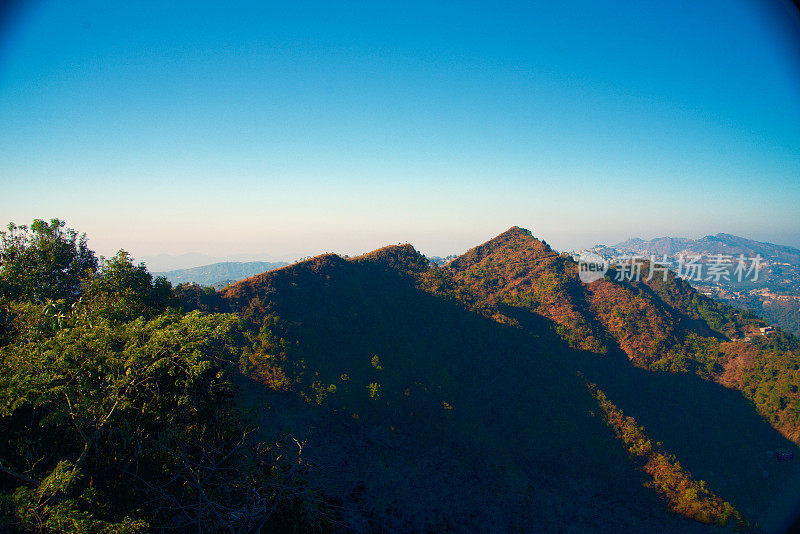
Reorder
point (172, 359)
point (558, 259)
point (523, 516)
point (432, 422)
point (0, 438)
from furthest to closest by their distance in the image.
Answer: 1. point (558, 259)
2. point (432, 422)
3. point (523, 516)
4. point (172, 359)
5. point (0, 438)

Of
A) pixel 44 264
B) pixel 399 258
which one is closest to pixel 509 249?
pixel 399 258

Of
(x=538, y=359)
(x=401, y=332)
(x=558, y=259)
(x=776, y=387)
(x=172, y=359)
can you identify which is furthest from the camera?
(x=558, y=259)

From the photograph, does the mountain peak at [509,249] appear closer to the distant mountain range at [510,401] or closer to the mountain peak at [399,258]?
the distant mountain range at [510,401]

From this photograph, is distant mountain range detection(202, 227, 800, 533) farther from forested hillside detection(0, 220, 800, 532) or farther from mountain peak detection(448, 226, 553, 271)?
mountain peak detection(448, 226, 553, 271)

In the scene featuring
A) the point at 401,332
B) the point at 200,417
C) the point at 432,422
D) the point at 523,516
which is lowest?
the point at 523,516

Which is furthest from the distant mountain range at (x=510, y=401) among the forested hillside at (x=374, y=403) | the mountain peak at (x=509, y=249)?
the mountain peak at (x=509, y=249)

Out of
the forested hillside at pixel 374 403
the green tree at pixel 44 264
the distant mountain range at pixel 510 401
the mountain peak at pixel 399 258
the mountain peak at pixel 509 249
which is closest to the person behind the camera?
the forested hillside at pixel 374 403

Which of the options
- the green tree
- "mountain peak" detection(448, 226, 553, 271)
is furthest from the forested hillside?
"mountain peak" detection(448, 226, 553, 271)

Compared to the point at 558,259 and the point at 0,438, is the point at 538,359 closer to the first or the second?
the point at 558,259

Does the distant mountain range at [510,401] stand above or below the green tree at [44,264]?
below

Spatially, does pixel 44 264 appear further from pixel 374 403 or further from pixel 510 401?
pixel 510 401

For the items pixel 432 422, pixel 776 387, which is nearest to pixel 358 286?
pixel 432 422
